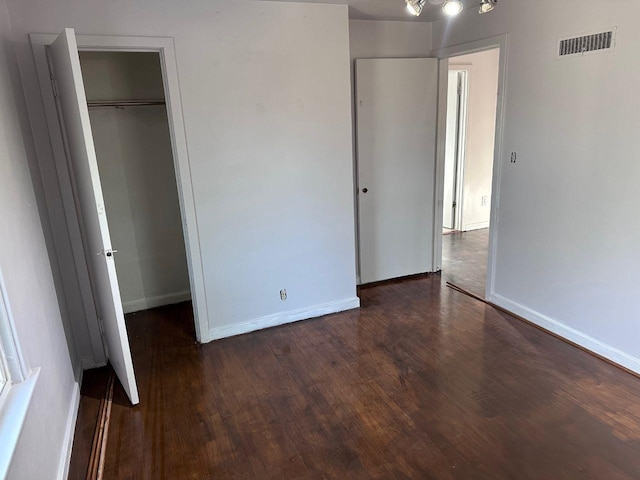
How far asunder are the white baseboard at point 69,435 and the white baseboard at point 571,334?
3.07 meters

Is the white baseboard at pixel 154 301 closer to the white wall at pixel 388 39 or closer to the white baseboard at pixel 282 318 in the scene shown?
the white baseboard at pixel 282 318

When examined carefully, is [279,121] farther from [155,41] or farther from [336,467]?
[336,467]

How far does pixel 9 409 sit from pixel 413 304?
9.65ft

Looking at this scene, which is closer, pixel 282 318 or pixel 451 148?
pixel 282 318

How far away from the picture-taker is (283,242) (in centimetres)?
338

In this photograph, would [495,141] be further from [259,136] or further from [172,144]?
[172,144]

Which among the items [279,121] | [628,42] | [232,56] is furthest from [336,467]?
[628,42]

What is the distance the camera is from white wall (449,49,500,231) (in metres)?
5.59

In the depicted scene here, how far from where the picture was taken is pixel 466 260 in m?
4.90

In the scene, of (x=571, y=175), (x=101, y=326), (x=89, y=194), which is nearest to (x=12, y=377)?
(x=89, y=194)

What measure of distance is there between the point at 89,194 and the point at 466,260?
12.6ft

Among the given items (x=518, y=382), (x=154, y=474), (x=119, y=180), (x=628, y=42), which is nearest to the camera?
(x=154, y=474)

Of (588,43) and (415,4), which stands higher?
(415,4)

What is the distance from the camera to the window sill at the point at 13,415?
129 cm
